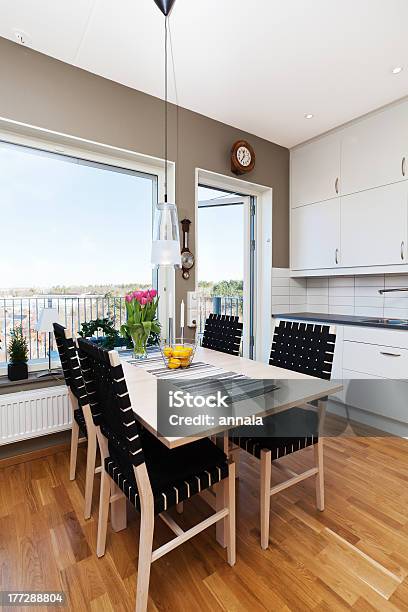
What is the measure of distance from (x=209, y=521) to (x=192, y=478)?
235 millimetres

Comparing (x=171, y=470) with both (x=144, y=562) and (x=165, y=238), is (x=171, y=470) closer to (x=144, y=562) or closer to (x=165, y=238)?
(x=144, y=562)

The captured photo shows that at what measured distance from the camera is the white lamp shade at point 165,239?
2008 millimetres

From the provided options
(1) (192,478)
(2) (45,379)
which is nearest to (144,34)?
(2) (45,379)

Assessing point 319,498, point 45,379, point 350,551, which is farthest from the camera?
point 45,379

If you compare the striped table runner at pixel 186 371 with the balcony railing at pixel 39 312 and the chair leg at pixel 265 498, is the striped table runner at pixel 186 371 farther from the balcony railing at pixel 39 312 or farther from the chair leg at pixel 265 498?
the balcony railing at pixel 39 312

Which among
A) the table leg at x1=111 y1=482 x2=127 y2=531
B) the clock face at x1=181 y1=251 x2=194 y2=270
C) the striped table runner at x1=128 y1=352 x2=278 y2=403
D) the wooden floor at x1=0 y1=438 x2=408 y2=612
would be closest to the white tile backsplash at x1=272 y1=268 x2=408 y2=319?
the clock face at x1=181 y1=251 x2=194 y2=270

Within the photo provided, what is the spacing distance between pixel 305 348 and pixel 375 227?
1.62 m

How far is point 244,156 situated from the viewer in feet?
10.3

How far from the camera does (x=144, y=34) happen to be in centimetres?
203

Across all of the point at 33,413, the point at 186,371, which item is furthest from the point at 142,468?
the point at 33,413

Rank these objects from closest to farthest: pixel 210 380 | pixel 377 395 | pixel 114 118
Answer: pixel 210 380 → pixel 114 118 → pixel 377 395

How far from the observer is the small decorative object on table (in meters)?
2.08

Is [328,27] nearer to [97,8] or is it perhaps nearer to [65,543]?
[97,8]

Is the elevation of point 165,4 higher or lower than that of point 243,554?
higher
